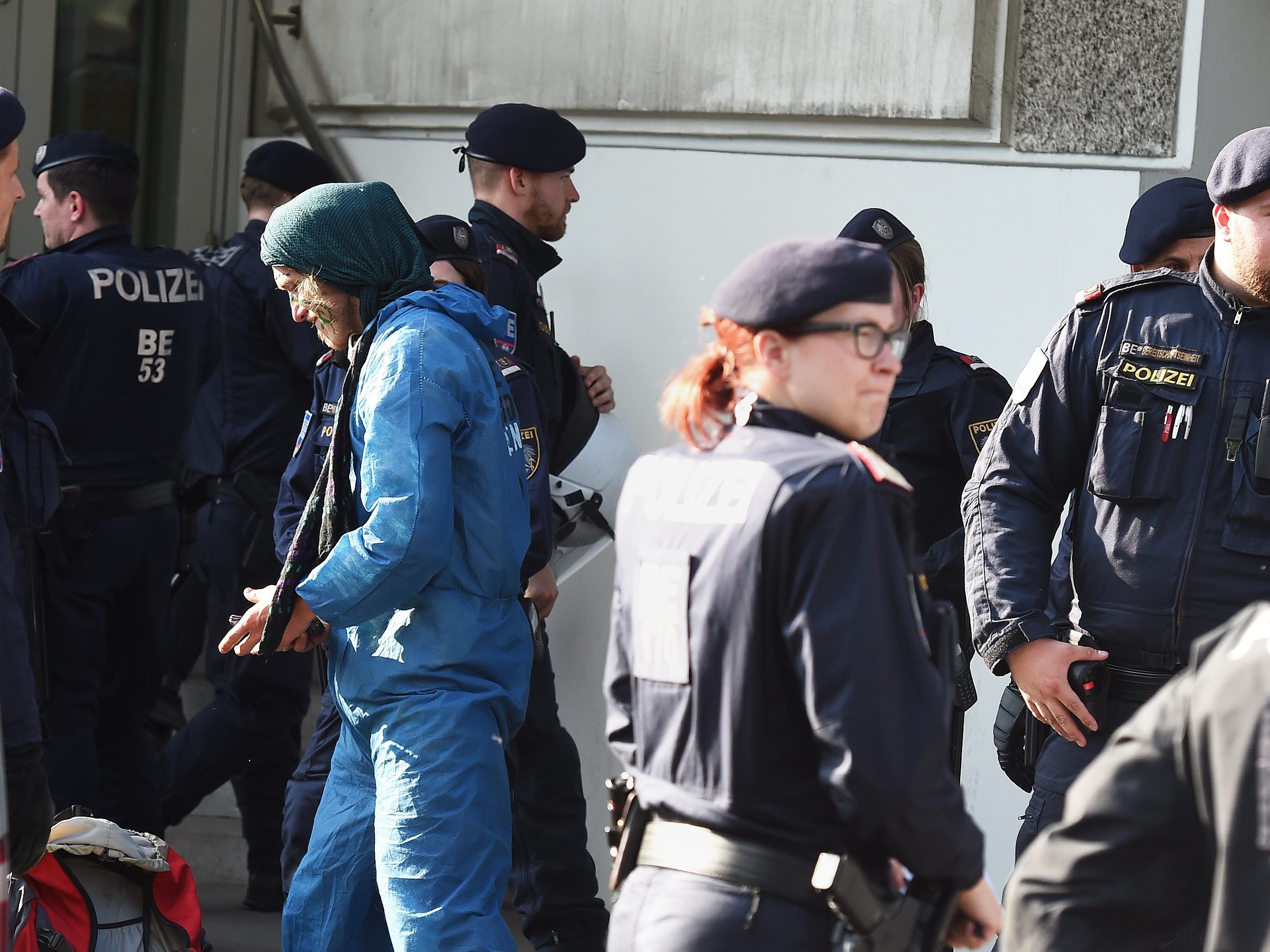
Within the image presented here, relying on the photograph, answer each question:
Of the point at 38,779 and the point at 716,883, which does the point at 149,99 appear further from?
the point at 716,883

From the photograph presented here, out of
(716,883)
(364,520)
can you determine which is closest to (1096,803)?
(716,883)

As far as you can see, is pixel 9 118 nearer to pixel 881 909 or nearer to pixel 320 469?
pixel 320 469

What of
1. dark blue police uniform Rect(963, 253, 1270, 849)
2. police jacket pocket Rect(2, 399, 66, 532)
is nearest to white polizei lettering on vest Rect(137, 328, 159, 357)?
police jacket pocket Rect(2, 399, 66, 532)

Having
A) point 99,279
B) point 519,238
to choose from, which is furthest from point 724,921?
point 99,279

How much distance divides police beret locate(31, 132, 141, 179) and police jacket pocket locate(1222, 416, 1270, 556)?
11.6 ft

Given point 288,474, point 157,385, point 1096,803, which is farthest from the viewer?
point 157,385

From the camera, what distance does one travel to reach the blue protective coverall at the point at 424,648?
10.0 ft

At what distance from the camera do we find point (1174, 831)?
161cm

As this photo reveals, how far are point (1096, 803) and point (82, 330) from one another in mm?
3864

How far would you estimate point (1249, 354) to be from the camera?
3092 mm

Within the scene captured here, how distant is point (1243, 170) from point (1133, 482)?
0.62 metres

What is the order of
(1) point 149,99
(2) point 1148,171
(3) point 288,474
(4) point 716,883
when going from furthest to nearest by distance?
(1) point 149,99 < (2) point 1148,171 < (3) point 288,474 < (4) point 716,883

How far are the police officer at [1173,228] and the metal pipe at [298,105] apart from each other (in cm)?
294

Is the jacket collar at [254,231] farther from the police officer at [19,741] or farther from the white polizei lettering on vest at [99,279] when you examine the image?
the police officer at [19,741]
